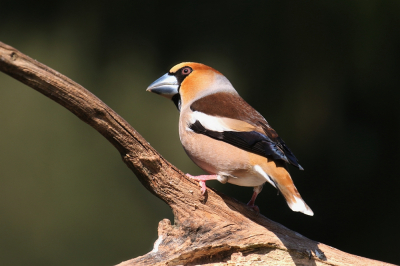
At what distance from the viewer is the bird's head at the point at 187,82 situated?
2197 mm

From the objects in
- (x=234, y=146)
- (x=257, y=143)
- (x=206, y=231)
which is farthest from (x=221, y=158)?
(x=206, y=231)

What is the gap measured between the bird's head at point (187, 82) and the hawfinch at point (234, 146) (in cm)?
9

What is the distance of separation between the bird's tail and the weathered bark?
0.28 m

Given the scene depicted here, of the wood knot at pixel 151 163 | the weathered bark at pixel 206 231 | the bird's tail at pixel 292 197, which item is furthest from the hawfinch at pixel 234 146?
the wood knot at pixel 151 163

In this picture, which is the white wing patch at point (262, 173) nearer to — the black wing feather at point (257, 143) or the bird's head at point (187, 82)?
the black wing feather at point (257, 143)

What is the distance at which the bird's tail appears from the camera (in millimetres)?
1587

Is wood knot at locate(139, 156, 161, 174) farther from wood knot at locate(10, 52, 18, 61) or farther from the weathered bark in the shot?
wood knot at locate(10, 52, 18, 61)

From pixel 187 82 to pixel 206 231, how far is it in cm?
87

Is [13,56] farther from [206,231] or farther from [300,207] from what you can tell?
[300,207]

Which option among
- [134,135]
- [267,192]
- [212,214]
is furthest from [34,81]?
[267,192]

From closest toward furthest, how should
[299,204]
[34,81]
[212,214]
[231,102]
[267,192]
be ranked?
[34,81] → [299,204] → [212,214] → [231,102] → [267,192]

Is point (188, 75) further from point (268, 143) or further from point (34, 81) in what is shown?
point (34, 81)

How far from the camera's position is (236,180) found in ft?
5.98

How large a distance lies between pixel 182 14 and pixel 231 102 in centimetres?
209
